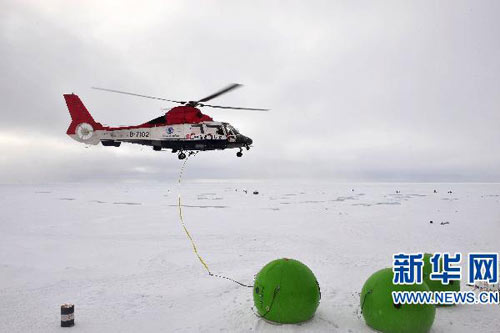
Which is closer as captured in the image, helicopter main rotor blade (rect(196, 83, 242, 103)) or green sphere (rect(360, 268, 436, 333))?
helicopter main rotor blade (rect(196, 83, 242, 103))

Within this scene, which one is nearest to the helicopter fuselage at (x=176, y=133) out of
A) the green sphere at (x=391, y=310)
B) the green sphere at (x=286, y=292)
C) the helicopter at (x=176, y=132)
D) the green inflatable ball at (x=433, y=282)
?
the helicopter at (x=176, y=132)

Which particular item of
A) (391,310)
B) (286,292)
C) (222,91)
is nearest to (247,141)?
(222,91)

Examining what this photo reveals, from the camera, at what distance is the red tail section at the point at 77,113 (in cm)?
877

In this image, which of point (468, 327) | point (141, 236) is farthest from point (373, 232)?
point (141, 236)

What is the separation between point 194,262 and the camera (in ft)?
71.5

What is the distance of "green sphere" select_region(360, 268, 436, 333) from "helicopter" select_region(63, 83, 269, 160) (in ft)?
22.1

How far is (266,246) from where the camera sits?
1029 inches

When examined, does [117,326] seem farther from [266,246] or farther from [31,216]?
[31,216]

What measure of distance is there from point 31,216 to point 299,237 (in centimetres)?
3333

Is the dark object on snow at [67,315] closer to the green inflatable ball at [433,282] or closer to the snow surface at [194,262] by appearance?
the snow surface at [194,262]

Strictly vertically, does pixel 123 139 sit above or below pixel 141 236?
above

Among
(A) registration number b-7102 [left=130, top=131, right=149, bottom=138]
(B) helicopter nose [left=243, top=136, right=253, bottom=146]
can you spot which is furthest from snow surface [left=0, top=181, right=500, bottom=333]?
(A) registration number b-7102 [left=130, top=131, right=149, bottom=138]

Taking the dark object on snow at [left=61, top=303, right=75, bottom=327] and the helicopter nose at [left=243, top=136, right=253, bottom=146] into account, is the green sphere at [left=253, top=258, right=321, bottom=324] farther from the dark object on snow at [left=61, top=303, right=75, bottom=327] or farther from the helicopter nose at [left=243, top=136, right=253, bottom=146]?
the dark object on snow at [left=61, top=303, right=75, bottom=327]

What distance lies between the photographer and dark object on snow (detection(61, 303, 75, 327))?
1262cm
